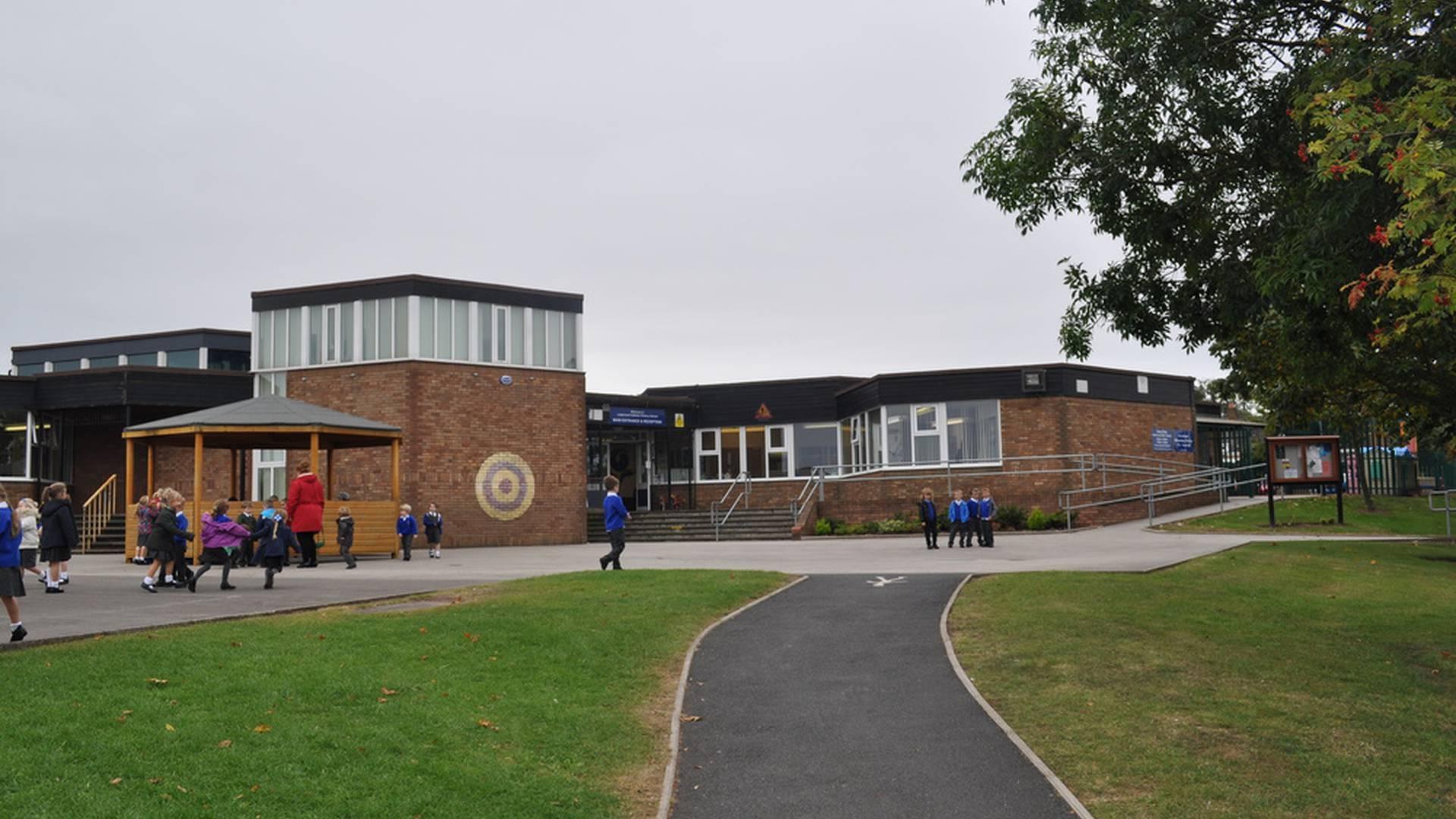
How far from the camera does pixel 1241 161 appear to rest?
493 inches

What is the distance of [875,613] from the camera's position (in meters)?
14.5

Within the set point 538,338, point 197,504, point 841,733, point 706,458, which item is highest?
point 538,338

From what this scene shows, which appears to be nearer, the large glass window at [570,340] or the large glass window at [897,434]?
the large glass window at [570,340]

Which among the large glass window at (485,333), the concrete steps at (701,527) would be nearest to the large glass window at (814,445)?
the concrete steps at (701,527)

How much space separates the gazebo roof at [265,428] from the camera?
2530 centimetres

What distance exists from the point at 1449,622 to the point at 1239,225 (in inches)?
216

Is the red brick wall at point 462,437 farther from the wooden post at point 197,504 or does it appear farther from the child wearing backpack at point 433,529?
the wooden post at point 197,504

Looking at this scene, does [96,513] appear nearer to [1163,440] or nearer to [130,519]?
[130,519]

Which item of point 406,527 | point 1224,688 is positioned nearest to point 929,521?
point 406,527

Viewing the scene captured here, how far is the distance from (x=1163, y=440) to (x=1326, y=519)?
6.13 metres

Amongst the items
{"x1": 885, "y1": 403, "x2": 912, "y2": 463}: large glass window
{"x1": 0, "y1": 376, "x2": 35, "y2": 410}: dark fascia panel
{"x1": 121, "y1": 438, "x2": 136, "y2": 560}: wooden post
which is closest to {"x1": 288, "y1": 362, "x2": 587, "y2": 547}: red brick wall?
{"x1": 121, "y1": 438, "x2": 136, "y2": 560}: wooden post

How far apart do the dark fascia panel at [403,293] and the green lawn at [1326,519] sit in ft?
59.0

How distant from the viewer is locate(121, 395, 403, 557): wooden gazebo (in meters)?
25.3

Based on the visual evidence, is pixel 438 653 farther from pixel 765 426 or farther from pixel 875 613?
pixel 765 426
